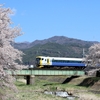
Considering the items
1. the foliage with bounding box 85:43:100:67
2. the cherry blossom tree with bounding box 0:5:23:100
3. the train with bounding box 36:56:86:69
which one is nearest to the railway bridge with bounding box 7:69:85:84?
the foliage with bounding box 85:43:100:67

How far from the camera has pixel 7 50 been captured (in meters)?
21.5

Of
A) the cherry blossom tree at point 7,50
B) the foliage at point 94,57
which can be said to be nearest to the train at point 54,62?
the foliage at point 94,57

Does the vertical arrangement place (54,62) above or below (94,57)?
below

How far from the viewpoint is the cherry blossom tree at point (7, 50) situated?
21.0m

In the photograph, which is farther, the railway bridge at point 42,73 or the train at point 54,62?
the train at point 54,62

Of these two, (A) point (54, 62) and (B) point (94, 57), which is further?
(A) point (54, 62)

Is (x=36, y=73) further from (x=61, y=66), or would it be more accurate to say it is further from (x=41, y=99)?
(x=41, y=99)

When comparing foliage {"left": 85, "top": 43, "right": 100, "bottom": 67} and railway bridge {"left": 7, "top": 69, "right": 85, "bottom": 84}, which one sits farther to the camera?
railway bridge {"left": 7, "top": 69, "right": 85, "bottom": 84}

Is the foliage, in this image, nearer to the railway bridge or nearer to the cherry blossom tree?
the railway bridge

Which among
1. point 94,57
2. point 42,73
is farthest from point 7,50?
point 42,73

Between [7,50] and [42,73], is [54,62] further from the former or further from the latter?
[7,50]

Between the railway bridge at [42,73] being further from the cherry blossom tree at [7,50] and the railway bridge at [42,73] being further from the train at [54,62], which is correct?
the cherry blossom tree at [7,50]

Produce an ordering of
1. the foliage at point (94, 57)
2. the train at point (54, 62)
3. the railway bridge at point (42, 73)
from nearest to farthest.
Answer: the foliage at point (94, 57), the railway bridge at point (42, 73), the train at point (54, 62)

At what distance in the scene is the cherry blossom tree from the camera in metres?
21.0
